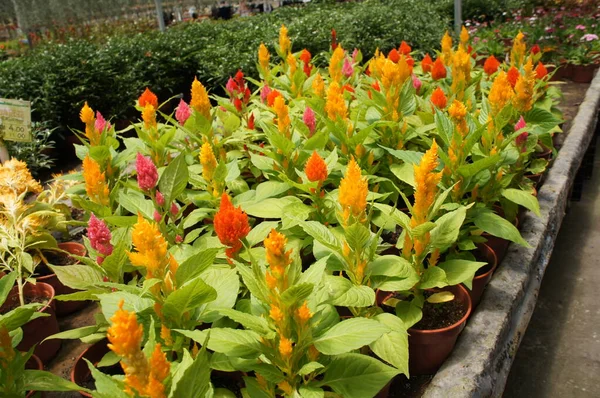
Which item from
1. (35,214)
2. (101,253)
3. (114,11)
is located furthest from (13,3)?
(101,253)

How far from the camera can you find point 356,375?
4.80 feet

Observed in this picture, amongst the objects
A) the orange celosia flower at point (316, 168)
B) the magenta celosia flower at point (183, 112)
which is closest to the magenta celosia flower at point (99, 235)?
the orange celosia flower at point (316, 168)

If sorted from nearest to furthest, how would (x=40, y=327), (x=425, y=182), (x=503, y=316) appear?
1. (x=425, y=182)
2. (x=503, y=316)
3. (x=40, y=327)

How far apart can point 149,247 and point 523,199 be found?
171cm

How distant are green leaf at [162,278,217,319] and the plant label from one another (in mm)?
2074

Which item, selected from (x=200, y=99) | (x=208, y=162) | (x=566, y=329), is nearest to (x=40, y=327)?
(x=208, y=162)

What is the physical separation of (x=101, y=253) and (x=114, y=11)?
57.8ft

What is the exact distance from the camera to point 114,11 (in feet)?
55.9

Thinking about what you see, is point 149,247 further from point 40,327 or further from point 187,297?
point 40,327

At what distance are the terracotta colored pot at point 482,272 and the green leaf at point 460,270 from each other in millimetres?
259

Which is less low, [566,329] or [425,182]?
[425,182]

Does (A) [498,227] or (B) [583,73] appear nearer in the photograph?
(A) [498,227]

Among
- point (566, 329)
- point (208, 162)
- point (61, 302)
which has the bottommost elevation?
point (566, 329)

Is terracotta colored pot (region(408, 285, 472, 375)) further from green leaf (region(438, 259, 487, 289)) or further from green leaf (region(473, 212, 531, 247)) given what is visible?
green leaf (region(473, 212, 531, 247))
